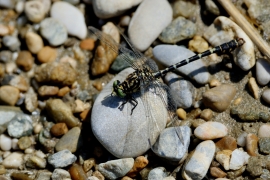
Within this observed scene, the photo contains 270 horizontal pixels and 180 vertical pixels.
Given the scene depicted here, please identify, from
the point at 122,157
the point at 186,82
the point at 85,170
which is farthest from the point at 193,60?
the point at 85,170

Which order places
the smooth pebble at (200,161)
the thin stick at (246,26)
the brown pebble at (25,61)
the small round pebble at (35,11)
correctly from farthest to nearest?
the small round pebble at (35,11) → the brown pebble at (25,61) → the thin stick at (246,26) → the smooth pebble at (200,161)

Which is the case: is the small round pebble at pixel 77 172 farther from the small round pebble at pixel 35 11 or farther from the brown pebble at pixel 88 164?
the small round pebble at pixel 35 11

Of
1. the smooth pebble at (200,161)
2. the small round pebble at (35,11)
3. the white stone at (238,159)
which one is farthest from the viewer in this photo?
Answer: the small round pebble at (35,11)

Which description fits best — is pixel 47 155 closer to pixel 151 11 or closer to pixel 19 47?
pixel 19 47

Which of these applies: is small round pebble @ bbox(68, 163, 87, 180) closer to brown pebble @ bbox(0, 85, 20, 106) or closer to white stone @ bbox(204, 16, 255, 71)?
brown pebble @ bbox(0, 85, 20, 106)

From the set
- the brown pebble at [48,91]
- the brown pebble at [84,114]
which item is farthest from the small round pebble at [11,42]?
the brown pebble at [84,114]
